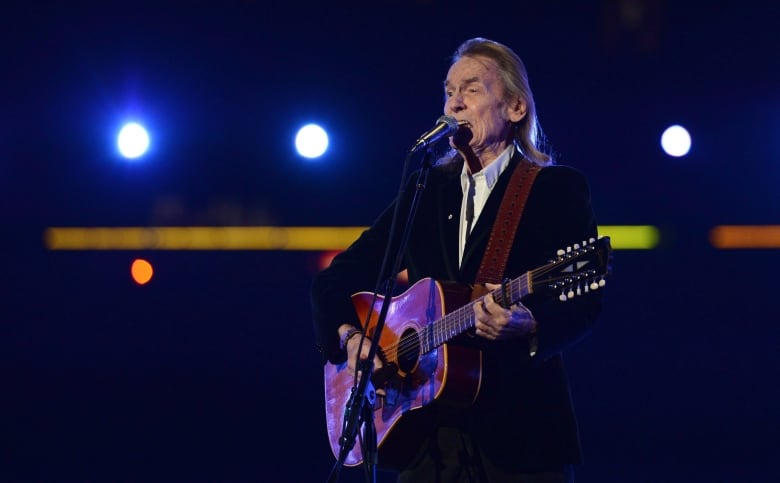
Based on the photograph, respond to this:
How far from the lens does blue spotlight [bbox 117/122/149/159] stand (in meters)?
6.51

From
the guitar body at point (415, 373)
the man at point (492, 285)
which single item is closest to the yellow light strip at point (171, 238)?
the man at point (492, 285)

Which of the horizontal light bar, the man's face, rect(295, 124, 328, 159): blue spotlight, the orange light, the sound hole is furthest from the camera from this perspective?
the orange light

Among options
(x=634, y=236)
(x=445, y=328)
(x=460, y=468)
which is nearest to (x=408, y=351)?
(x=445, y=328)

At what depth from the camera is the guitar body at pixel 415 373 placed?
276 centimetres

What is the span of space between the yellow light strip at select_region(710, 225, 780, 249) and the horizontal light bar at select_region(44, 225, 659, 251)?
2.39 m

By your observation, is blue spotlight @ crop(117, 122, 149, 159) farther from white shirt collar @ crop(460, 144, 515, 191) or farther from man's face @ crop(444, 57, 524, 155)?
white shirt collar @ crop(460, 144, 515, 191)

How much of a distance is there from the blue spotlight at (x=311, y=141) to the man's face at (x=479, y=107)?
3.07 meters

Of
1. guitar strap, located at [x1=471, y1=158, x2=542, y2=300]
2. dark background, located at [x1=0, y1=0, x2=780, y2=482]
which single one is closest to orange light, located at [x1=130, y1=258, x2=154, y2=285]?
dark background, located at [x1=0, y1=0, x2=780, y2=482]

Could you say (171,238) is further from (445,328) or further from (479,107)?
(445,328)

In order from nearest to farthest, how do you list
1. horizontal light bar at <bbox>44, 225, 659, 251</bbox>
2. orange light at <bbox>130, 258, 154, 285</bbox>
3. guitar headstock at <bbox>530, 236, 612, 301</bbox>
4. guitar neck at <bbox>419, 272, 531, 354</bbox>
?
guitar headstock at <bbox>530, 236, 612, 301</bbox> < guitar neck at <bbox>419, 272, 531, 354</bbox> < horizontal light bar at <bbox>44, 225, 659, 251</bbox> < orange light at <bbox>130, 258, 154, 285</bbox>

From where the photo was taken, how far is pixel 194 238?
21.7 ft

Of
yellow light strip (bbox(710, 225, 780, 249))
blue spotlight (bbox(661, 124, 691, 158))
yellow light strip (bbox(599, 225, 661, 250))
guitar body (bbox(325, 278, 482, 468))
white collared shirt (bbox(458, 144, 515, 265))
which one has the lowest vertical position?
guitar body (bbox(325, 278, 482, 468))

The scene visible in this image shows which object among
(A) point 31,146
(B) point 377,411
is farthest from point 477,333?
(A) point 31,146

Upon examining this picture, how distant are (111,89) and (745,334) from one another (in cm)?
433
